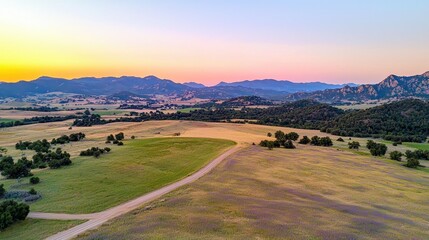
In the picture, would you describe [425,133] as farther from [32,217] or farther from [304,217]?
[32,217]

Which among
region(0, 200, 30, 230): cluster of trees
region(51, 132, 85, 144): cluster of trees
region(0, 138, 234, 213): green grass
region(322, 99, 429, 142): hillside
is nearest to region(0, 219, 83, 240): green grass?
region(0, 200, 30, 230): cluster of trees

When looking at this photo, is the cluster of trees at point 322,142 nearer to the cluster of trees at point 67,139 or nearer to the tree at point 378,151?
the tree at point 378,151

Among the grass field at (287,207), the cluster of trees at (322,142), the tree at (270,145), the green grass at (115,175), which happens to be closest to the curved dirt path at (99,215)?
the green grass at (115,175)

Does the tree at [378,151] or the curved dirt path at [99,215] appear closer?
the curved dirt path at [99,215]

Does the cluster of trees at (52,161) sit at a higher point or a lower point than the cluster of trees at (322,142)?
lower

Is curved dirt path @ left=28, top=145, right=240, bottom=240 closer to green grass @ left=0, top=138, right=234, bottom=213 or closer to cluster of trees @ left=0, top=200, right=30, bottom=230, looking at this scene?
green grass @ left=0, top=138, right=234, bottom=213

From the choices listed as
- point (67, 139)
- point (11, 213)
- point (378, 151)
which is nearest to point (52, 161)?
point (11, 213)

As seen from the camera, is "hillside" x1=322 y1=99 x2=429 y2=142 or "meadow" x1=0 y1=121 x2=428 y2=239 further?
"hillside" x1=322 y1=99 x2=429 y2=142
